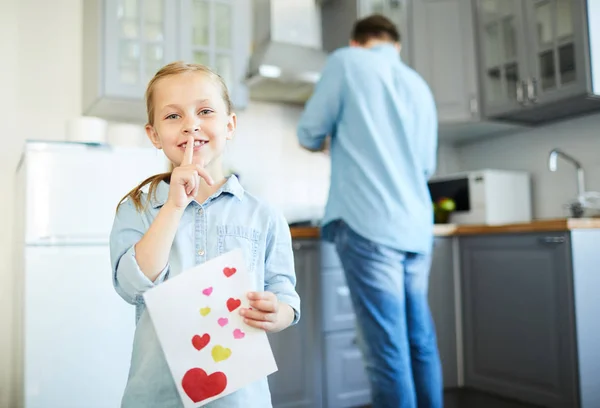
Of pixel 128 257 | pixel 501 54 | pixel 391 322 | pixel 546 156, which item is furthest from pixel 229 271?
pixel 546 156

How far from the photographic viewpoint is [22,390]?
6.49ft

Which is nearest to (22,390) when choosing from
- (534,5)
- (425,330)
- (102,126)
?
(102,126)

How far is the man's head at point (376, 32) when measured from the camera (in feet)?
6.76

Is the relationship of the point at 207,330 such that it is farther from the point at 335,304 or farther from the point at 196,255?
the point at 335,304

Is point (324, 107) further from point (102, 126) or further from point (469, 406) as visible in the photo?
point (469, 406)

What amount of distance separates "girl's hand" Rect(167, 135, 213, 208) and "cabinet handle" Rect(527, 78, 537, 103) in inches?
89.1

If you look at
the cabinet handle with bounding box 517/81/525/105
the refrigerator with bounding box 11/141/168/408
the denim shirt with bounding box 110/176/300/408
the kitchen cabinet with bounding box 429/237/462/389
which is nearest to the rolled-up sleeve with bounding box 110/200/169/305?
the denim shirt with bounding box 110/176/300/408

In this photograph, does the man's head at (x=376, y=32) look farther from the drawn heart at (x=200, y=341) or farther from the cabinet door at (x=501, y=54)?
the drawn heart at (x=200, y=341)

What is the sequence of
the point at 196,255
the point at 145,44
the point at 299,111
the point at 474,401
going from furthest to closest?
the point at 299,111, the point at 474,401, the point at 145,44, the point at 196,255

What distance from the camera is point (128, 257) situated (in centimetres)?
85

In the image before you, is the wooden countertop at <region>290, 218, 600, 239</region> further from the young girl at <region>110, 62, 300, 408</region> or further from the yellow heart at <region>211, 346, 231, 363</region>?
the yellow heart at <region>211, 346, 231, 363</region>

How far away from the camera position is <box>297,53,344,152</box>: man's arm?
75.5 inches

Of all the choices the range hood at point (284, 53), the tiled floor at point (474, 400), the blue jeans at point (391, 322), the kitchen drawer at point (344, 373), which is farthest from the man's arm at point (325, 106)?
the tiled floor at point (474, 400)

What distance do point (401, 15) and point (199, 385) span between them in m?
2.66
